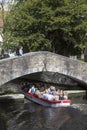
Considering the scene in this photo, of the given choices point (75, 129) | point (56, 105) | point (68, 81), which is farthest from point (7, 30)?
point (75, 129)

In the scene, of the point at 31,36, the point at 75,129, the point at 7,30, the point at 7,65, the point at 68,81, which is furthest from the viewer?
the point at 7,30

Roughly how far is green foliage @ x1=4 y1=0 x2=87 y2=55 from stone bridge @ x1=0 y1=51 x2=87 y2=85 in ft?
68.7

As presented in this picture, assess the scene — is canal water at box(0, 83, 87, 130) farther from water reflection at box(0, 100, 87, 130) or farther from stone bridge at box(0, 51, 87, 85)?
stone bridge at box(0, 51, 87, 85)

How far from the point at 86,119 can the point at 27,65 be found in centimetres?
413

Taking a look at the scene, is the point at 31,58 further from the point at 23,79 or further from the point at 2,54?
the point at 2,54

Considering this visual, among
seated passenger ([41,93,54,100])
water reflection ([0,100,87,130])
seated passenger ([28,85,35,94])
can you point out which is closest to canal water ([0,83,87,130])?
water reflection ([0,100,87,130])

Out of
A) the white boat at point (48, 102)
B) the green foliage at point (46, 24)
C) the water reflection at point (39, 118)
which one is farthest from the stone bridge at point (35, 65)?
the green foliage at point (46, 24)

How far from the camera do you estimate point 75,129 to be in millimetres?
19531

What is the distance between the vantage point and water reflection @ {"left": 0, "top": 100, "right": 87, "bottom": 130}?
67.5ft

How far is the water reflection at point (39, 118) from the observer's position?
810 inches

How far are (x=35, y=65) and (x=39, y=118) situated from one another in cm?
329

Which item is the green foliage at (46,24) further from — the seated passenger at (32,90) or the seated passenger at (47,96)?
the seated passenger at (47,96)

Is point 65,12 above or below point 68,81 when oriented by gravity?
above

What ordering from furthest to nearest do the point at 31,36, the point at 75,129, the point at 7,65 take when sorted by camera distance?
the point at 31,36 < the point at 7,65 < the point at 75,129
